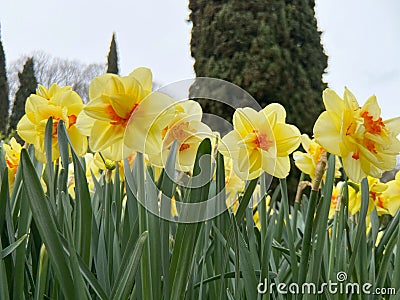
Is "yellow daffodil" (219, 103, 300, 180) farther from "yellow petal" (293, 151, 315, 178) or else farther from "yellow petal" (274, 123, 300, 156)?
"yellow petal" (293, 151, 315, 178)

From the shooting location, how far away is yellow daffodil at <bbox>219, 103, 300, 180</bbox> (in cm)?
64

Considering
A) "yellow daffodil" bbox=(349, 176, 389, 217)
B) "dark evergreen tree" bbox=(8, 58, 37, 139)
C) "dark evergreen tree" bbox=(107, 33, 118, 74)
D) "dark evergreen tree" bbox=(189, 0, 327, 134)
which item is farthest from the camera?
"dark evergreen tree" bbox=(107, 33, 118, 74)

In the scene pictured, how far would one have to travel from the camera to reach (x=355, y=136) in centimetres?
62

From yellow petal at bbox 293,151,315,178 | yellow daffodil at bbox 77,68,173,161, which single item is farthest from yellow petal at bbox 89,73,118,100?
yellow petal at bbox 293,151,315,178

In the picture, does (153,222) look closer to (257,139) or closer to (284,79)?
(257,139)

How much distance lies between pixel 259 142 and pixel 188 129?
0.37 ft

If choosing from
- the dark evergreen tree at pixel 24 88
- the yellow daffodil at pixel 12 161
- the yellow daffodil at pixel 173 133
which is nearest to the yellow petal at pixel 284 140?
the yellow daffodil at pixel 173 133

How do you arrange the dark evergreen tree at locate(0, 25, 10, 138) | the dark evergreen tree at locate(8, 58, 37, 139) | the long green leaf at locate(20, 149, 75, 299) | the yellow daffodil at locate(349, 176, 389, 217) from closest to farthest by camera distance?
the long green leaf at locate(20, 149, 75, 299)
the yellow daffodil at locate(349, 176, 389, 217)
the dark evergreen tree at locate(8, 58, 37, 139)
the dark evergreen tree at locate(0, 25, 10, 138)

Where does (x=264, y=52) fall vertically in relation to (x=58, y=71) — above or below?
below

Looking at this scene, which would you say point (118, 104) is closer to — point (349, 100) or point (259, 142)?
point (259, 142)

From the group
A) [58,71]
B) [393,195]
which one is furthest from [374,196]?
[58,71]

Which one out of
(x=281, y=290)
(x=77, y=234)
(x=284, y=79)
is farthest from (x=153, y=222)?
(x=284, y=79)

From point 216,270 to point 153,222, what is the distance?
0.26 metres

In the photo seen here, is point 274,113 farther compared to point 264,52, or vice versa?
point 264,52
